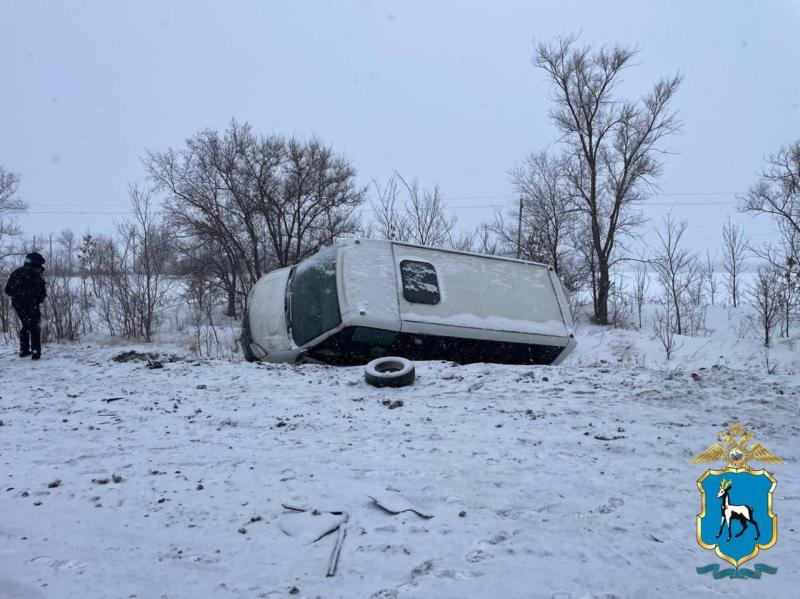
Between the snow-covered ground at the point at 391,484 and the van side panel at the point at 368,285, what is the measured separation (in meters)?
1.23

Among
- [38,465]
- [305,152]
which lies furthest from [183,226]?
[38,465]

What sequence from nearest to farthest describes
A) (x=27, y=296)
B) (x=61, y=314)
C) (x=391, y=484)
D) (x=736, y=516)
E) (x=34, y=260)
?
(x=736, y=516), (x=391, y=484), (x=27, y=296), (x=34, y=260), (x=61, y=314)

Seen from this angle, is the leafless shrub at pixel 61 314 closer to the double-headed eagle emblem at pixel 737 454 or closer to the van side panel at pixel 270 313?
the van side panel at pixel 270 313

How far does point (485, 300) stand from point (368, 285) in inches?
72.9

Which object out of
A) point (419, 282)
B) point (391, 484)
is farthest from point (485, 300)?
point (391, 484)

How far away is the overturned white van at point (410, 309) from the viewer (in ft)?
22.5

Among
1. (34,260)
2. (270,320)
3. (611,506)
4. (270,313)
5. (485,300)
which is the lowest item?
(611,506)

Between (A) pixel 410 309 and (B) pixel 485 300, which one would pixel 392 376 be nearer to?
(A) pixel 410 309

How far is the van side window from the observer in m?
7.12

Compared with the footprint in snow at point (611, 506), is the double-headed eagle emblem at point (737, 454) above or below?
above

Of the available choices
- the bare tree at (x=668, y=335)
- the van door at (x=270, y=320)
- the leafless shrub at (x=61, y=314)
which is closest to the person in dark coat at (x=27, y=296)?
the van door at (x=270, y=320)

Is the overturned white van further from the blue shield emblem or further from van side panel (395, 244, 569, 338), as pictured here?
the blue shield emblem

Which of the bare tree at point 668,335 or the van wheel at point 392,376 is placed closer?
the van wheel at point 392,376

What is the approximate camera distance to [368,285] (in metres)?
6.92
